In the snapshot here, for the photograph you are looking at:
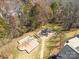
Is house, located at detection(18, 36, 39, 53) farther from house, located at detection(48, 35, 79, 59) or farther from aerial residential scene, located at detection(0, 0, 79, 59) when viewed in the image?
house, located at detection(48, 35, 79, 59)

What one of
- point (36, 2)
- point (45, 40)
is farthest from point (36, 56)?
point (36, 2)

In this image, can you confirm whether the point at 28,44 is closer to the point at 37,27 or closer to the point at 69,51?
the point at 37,27

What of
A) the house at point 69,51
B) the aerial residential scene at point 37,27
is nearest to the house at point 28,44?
the aerial residential scene at point 37,27

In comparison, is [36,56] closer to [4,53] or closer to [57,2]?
[4,53]

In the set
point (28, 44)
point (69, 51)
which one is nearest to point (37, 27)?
point (28, 44)

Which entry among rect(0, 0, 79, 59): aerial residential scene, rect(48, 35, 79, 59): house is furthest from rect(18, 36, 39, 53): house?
rect(48, 35, 79, 59): house

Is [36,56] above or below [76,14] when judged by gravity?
below

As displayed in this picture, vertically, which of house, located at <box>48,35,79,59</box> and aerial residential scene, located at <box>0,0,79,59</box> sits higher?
aerial residential scene, located at <box>0,0,79,59</box>
